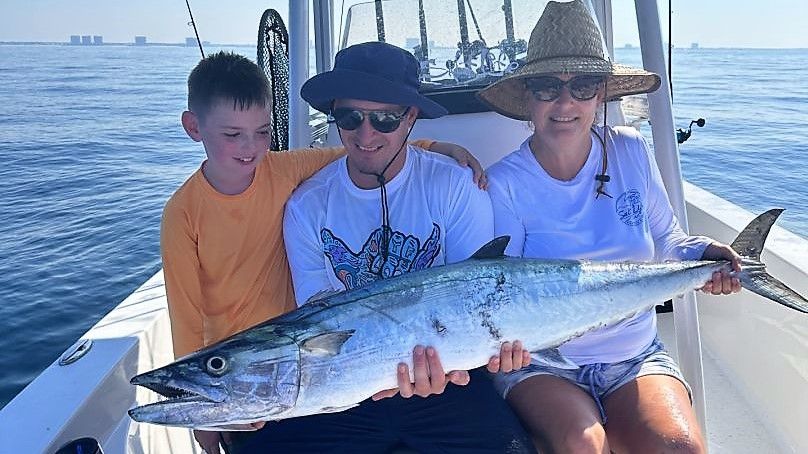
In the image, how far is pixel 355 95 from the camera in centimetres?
A: 215

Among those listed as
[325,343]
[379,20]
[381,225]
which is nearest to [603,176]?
[381,225]

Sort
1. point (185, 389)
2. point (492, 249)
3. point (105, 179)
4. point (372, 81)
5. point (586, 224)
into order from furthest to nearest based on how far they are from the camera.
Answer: point (105, 179) < point (586, 224) < point (372, 81) < point (492, 249) < point (185, 389)

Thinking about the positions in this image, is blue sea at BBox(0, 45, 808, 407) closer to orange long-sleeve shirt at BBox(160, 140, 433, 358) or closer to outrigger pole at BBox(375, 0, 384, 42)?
orange long-sleeve shirt at BBox(160, 140, 433, 358)

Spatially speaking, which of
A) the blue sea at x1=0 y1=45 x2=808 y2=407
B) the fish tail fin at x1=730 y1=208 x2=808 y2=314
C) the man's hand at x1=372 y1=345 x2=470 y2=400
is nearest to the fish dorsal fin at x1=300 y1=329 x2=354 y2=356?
the man's hand at x1=372 y1=345 x2=470 y2=400

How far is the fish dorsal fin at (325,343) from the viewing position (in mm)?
1711

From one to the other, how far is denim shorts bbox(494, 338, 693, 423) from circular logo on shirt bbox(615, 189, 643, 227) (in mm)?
522

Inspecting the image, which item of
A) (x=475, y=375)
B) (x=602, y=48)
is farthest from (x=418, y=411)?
(x=602, y=48)

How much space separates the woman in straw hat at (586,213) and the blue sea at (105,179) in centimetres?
470

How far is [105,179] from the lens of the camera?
12852 mm

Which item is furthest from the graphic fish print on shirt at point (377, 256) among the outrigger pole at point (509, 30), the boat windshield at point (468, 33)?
the outrigger pole at point (509, 30)

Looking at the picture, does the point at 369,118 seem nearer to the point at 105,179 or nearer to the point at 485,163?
the point at 485,163

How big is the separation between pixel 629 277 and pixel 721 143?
1439cm

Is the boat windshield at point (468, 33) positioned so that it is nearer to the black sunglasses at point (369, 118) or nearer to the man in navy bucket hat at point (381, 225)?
the man in navy bucket hat at point (381, 225)

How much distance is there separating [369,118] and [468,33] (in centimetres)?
179
